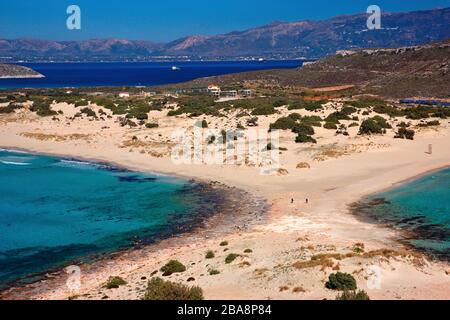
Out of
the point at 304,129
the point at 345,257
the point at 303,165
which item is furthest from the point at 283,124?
the point at 345,257

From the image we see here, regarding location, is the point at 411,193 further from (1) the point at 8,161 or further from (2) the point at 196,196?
(1) the point at 8,161

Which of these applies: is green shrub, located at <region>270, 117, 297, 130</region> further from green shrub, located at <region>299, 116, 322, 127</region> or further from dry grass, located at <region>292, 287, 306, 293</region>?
dry grass, located at <region>292, 287, 306, 293</region>

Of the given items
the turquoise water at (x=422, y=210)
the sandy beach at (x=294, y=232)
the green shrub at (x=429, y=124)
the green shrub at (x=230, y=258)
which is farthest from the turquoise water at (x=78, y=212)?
the green shrub at (x=429, y=124)

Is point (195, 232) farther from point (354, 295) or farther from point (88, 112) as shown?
point (88, 112)

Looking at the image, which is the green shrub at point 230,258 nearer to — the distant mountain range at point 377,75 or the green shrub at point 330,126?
the green shrub at point 330,126

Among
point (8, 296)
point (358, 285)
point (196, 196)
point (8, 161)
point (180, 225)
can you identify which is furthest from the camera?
point (8, 161)
